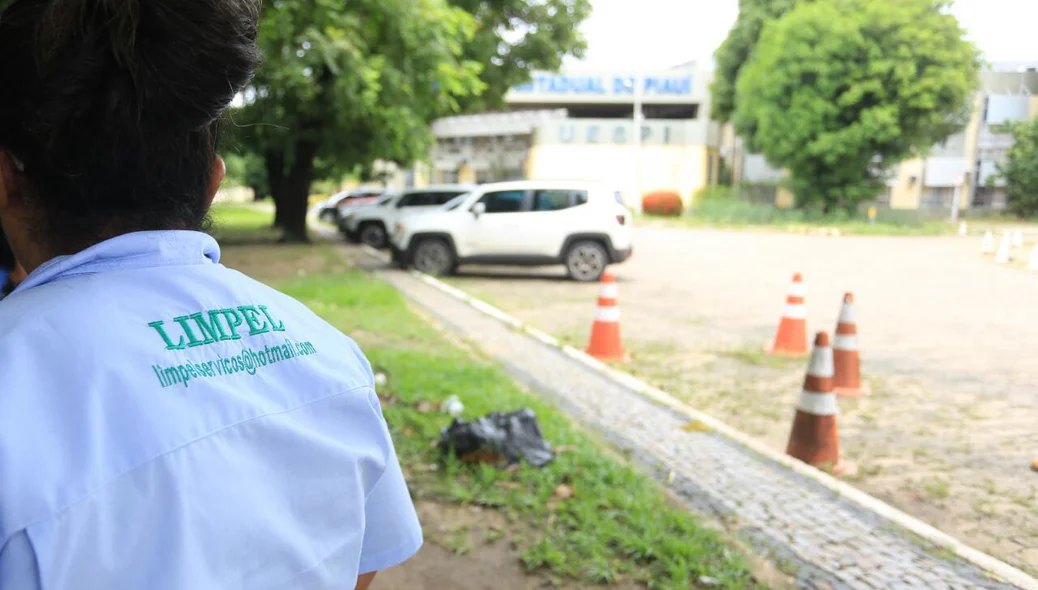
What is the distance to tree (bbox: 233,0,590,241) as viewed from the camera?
28.9 feet

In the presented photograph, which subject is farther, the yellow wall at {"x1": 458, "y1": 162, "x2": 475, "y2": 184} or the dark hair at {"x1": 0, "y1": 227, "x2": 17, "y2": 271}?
the yellow wall at {"x1": 458, "y1": 162, "x2": 475, "y2": 184}

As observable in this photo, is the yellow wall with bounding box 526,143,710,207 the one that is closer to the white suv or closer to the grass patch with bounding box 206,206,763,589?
the white suv

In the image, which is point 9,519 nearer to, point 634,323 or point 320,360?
point 320,360

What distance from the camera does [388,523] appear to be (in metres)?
1.36

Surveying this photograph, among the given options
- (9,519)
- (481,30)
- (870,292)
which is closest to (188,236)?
(9,519)

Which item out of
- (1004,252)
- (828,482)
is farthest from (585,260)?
(1004,252)

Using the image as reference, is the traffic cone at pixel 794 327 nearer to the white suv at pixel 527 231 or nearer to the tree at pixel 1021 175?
the white suv at pixel 527 231

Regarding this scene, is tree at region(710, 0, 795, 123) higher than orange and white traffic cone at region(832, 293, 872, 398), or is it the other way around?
tree at region(710, 0, 795, 123)

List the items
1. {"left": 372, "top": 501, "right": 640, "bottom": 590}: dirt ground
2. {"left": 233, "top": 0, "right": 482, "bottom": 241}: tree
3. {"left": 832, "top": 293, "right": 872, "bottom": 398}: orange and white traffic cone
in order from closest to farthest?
{"left": 372, "top": 501, "right": 640, "bottom": 590}: dirt ground
{"left": 832, "top": 293, "right": 872, "bottom": 398}: orange and white traffic cone
{"left": 233, "top": 0, "right": 482, "bottom": 241}: tree

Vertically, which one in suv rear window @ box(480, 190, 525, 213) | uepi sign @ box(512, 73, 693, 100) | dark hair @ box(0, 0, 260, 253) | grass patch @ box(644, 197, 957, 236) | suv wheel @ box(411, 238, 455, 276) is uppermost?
uepi sign @ box(512, 73, 693, 100)

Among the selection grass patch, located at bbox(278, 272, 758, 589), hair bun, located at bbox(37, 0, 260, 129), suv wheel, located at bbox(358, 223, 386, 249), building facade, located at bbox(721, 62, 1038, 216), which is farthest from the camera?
building facade, located at bbox(721, 62, 1038, 216)

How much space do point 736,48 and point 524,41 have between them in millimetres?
24475

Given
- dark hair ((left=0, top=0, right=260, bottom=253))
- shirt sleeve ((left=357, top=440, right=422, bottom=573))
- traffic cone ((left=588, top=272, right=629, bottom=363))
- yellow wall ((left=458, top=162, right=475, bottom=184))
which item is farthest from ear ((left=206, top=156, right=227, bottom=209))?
yellow wall ((left=458, top=162, right=475, bottom=184))

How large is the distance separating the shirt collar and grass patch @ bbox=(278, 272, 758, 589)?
8.44ft
